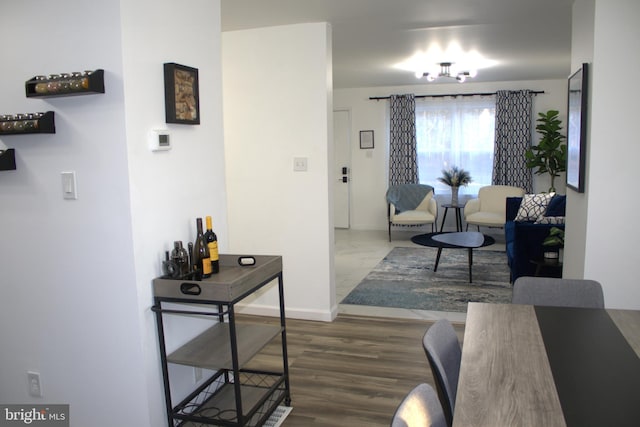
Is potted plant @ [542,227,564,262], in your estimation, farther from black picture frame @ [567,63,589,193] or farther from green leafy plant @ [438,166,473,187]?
green leafy plant @ [438,166,473,187]

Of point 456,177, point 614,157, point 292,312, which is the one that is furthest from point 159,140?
point 456,177

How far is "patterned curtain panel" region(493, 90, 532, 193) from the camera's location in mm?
8070

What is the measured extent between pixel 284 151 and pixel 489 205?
460 centimetres

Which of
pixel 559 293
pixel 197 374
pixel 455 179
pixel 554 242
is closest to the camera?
pixel 559 293

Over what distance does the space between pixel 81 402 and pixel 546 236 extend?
12.9ft

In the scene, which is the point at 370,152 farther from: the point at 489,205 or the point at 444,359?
the point at 444,359

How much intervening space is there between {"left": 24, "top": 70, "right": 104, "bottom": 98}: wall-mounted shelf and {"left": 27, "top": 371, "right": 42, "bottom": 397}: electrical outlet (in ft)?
4.22

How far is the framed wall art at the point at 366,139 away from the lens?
29.3 ft

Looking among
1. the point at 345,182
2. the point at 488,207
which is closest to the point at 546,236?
the point at 488,207

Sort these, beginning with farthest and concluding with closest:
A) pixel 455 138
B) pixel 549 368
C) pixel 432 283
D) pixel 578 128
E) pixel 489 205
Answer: pixel 455 138 < pixel 489 205 < pixel 432 283 < pixel 578 128 < pixel 549 368

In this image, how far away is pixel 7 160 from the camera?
2350 mm

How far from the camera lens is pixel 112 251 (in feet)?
7.48

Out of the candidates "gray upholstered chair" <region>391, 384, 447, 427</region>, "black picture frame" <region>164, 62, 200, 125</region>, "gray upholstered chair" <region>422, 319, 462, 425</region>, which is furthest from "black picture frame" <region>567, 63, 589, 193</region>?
"gray upholstered chair" <region>391, 384, 447, 427</region>

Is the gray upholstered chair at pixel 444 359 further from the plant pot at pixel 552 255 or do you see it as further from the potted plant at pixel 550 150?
the potted plant at pixel 550 150
